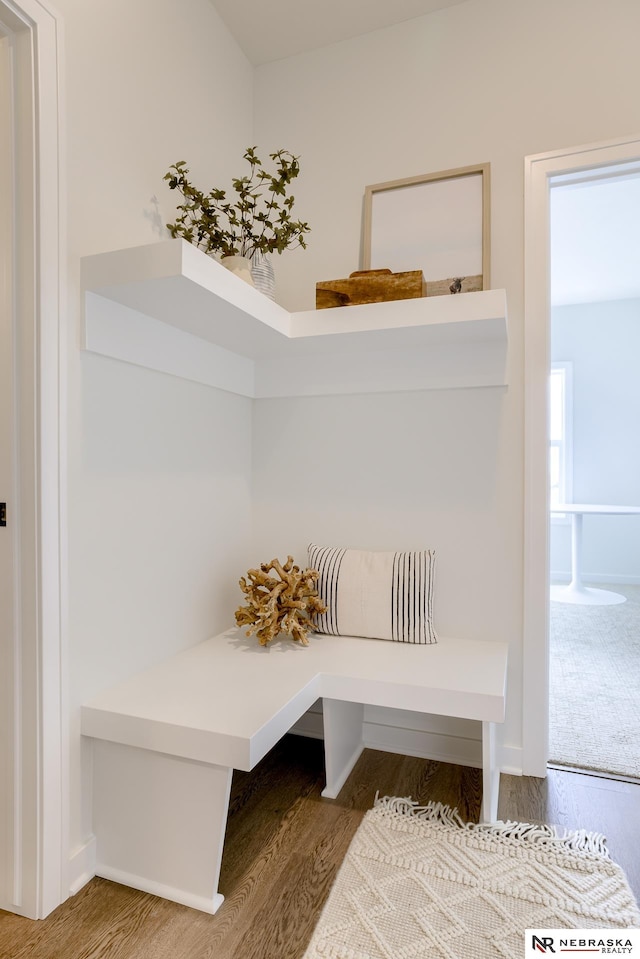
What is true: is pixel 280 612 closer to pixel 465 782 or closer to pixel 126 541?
pixel 126 541

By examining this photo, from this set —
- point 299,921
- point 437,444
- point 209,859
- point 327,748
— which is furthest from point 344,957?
point 437,444

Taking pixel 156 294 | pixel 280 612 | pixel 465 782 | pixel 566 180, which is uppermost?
pixel 566 180

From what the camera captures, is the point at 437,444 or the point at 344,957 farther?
the point at 437,444

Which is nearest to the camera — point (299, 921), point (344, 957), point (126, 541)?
point (344, 957)

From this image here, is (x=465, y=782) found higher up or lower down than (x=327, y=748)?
lower down

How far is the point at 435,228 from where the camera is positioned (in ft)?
6.69

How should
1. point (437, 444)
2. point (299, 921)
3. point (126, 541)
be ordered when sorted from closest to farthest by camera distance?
point (299, 921) → point (126, 541) → point (437, 444)

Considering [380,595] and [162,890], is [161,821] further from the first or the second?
[380,595]

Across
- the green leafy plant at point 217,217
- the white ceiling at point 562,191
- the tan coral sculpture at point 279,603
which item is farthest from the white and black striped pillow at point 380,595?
the white ceiling at point 562,191

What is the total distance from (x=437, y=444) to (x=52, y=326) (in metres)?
1.29

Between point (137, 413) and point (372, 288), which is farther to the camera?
point (372, 288)

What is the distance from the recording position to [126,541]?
1614mm

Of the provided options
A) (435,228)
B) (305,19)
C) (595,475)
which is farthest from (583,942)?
(595,475)

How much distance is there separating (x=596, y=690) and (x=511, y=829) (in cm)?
132
